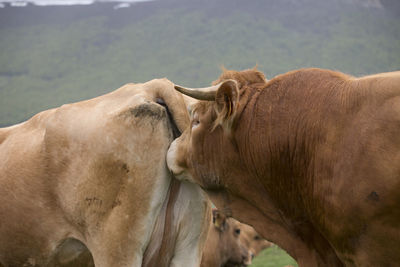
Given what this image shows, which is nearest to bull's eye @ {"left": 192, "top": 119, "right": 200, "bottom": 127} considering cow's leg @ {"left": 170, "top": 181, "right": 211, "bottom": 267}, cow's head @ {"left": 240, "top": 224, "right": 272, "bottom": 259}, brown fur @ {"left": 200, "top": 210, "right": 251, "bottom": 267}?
cow's leg @ {"left": 170, "top": 181, "right": 211, "bottom": 267}

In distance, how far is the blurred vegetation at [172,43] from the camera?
306ft

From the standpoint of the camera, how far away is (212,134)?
3.84 m

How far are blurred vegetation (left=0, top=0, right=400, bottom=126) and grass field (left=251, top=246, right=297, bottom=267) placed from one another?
70.2 meters

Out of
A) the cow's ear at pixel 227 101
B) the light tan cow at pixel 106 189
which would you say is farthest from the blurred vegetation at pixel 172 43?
the cow's ear at pixel 227 101

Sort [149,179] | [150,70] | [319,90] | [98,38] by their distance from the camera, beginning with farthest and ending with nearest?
[98,38], [150,70], [149,179], [319,90]

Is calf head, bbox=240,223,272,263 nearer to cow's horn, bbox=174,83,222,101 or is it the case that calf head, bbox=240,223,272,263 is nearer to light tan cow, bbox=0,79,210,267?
light tan cow, bbox=0,79,210,267

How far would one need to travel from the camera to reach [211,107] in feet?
12.5

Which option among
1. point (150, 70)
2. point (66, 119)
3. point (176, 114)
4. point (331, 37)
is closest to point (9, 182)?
point (66, 119)

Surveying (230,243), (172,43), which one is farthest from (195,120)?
(172,43)

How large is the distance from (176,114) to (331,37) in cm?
11268

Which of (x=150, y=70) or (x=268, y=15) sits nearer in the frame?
(x=150, y=70)

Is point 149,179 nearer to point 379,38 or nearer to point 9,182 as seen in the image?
point 9,182

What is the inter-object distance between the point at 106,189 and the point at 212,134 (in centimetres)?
112

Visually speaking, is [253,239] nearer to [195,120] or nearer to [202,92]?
[195,120]
